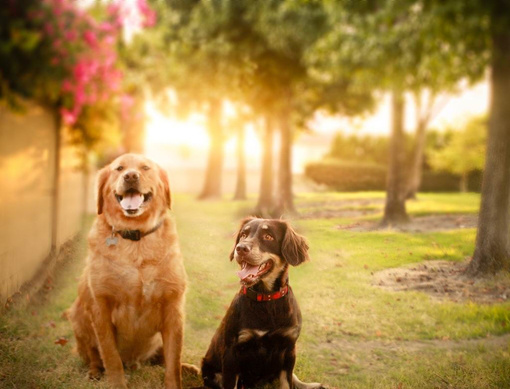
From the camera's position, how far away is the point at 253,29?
11.6 ft

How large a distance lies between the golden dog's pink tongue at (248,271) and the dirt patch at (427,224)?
631 mm

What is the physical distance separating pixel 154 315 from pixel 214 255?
0.56m

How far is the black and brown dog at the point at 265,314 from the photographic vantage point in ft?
10.1

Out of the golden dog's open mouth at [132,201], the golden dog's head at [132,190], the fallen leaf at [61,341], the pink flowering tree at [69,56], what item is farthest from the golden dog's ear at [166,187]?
the fallen leaf at [61,341]

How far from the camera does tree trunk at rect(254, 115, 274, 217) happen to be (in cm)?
333

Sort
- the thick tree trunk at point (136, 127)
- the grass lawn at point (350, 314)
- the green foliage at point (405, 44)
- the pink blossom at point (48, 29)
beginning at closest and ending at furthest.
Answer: the green foliage at point (405, 44)
the pink blossom at point (48, 29)
the grass lawn at point (350, 314)
the thick tree trunk at point (136, 127)

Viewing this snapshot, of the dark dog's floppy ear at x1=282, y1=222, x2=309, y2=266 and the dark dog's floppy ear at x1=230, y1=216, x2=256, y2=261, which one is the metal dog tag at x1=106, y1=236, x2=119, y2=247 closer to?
the dark dog's floppy ear at x1=230, y1=216, x2=256, y2=261

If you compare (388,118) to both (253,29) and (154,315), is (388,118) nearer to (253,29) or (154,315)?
(253,29)

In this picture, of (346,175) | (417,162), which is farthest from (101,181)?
(417,162)

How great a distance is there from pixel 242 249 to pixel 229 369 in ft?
2.53

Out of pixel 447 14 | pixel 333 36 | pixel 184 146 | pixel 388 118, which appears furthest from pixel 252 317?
pixel 447 14

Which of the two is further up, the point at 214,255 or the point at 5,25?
the point at 5,25

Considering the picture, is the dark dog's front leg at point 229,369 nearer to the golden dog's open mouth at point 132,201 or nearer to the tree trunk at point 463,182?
the golden dog's open mouth at point 132,201

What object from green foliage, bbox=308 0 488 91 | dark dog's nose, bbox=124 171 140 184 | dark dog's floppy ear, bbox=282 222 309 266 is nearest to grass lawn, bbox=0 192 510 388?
dark dog's floppy ear, bbox=282 222 309 266
